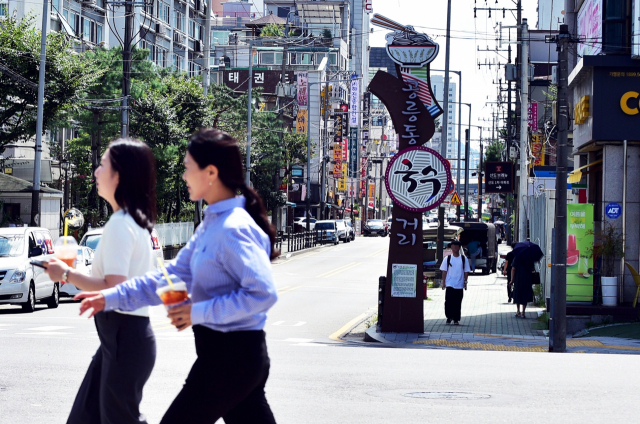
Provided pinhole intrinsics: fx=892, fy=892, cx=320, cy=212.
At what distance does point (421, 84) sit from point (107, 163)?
12767 millimetres

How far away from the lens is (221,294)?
13.2ft

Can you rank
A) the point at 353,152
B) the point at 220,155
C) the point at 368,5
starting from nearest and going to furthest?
1. the point at 220,155
2. the point at 353,152
3. the point at 368,5

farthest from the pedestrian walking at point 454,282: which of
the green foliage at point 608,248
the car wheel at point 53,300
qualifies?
the car wheel at point 53,300

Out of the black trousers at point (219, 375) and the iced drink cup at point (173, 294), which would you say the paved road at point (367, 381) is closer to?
the black trousers at point (219, 375)

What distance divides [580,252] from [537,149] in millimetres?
25971

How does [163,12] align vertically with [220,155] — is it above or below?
above

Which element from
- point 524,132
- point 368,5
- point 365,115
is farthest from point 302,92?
point 368,5

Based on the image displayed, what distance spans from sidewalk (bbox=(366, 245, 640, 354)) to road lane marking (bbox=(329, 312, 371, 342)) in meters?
0.59

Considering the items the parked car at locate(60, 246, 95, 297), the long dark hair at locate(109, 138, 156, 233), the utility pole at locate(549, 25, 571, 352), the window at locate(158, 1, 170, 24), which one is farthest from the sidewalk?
the window at locate(158, 1, 170, 24)

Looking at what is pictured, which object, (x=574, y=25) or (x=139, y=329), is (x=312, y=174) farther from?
(x=139, y=329)

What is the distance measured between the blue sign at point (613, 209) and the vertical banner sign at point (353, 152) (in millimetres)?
94405

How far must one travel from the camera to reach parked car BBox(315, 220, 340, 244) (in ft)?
211

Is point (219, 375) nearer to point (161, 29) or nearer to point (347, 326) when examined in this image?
point (347, 326)

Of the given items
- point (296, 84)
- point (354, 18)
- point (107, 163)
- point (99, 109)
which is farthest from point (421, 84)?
point (354, 18)
